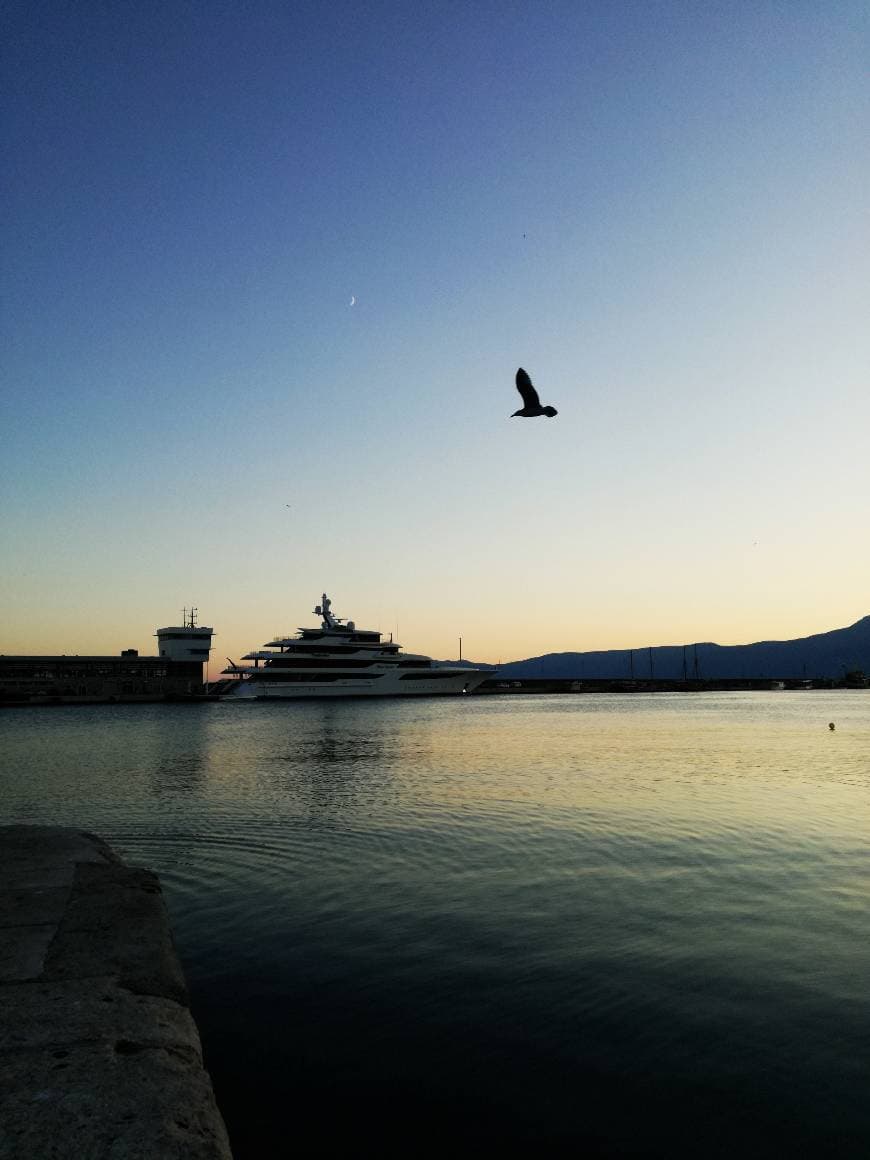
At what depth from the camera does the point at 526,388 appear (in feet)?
34.0

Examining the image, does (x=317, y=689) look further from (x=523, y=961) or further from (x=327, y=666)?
(x=523, y=961)

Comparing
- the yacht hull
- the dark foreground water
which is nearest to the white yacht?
the yacht hull

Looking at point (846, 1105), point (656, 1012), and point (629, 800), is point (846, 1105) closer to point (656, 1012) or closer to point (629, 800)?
point (656, 1012)

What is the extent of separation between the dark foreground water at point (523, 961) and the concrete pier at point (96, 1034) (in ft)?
3.60

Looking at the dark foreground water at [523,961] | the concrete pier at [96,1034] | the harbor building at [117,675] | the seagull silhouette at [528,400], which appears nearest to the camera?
the concrete pier at [96,1034]

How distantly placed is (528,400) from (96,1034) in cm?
841

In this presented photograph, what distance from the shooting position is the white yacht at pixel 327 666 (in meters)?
101

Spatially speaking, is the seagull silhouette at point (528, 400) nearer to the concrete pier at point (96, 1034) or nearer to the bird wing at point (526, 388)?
the bird wing at point (526, 388)

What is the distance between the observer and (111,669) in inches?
4240

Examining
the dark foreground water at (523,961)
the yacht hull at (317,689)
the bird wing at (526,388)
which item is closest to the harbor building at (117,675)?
the yacht hull at (317,689)

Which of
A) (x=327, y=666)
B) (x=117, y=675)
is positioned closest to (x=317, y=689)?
(x=327, y=666)

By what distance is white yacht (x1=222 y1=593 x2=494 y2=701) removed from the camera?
101 meters

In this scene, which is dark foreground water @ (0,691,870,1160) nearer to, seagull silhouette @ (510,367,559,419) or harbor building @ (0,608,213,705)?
seagull silhouette @ (510,367,559,419)

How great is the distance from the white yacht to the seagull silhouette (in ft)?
301
